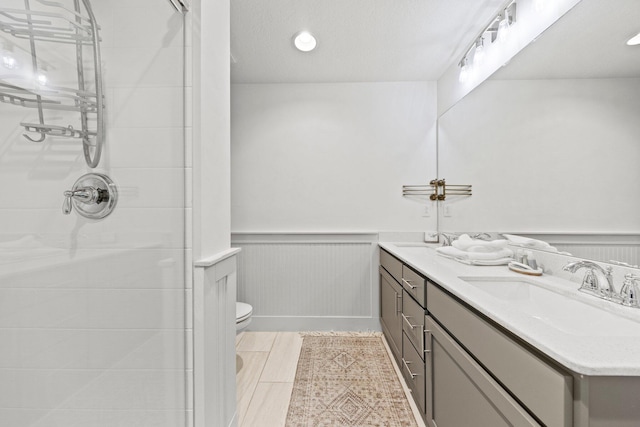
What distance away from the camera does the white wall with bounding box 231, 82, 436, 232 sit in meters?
3.08

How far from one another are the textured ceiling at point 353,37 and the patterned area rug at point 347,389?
2.34 meters

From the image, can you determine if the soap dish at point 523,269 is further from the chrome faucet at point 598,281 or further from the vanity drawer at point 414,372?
the vanity drawer at point 414,372

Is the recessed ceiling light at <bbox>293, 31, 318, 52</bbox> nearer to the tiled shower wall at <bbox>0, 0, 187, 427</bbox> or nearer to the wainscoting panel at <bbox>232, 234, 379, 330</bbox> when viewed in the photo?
the tiled shower wall at <bbox>0, 0, 187, 427</bbox>

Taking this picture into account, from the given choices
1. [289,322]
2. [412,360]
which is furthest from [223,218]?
[289,322]

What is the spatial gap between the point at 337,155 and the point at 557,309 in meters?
2.16

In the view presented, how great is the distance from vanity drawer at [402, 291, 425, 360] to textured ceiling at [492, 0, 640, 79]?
50.2 inches

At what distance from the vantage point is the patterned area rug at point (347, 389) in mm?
1766

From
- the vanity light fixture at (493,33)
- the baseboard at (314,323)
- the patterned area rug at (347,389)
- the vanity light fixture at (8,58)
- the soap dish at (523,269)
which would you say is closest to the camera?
the vanity light fixture at (8,58)

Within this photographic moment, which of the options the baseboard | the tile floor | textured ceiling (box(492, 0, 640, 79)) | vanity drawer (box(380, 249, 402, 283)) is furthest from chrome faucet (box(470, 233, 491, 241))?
the baseboard

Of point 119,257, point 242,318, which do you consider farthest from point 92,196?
point 242,318

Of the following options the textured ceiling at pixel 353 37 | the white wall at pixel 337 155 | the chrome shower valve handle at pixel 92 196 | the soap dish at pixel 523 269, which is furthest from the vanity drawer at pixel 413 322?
the textured ceiling at pixel 353 37

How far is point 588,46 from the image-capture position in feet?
4.43

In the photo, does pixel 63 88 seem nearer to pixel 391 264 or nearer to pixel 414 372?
pixel 414 372

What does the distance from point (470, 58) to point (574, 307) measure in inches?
74.8
